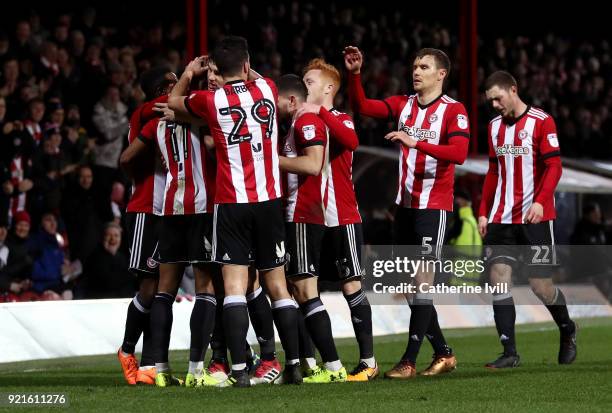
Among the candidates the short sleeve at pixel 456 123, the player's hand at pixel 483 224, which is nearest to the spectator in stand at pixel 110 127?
the player's hand at pixel 483 224

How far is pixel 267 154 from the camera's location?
870 centimetres

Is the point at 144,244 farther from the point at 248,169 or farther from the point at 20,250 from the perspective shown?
the point at 20,250

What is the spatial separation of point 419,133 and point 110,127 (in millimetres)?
7249

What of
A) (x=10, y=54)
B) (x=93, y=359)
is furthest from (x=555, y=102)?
(x=93, y=359)

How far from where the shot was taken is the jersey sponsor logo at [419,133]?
9977mm

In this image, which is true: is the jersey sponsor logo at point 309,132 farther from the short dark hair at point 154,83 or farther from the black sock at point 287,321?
the short dark hair at point 154,83

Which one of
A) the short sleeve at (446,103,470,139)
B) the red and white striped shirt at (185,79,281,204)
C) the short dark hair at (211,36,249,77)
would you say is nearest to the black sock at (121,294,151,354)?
the red and white striped shirt at (185,79,281,204)

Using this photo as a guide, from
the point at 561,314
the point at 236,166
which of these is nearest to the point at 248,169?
the point at 236,166

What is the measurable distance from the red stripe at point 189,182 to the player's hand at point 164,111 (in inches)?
6.7

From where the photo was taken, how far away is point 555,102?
25.5 meters

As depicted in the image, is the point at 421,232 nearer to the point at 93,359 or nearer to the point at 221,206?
the point at 221,206

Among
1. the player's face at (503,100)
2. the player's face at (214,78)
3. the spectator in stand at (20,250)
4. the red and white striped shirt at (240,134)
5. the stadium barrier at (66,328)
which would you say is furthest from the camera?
the spectator in stand at (20,250)

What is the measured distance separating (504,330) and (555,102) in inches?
603

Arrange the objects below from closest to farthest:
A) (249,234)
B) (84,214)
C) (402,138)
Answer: (249,234) → (402,138) → (84,214)
